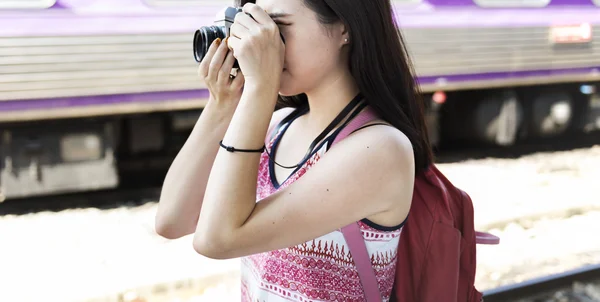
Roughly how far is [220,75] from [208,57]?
0.05 m

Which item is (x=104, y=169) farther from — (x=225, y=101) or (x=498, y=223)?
(x=225, y=101)

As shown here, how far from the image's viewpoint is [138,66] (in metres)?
4.12

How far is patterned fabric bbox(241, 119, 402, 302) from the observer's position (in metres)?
1.29

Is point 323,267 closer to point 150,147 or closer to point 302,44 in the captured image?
point 302,44

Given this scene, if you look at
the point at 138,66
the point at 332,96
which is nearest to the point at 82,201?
the point at 138,66

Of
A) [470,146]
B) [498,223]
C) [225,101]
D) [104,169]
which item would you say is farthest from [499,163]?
[225,101]

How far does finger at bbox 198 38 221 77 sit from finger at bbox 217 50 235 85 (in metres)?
0.03

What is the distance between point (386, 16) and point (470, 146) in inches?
225

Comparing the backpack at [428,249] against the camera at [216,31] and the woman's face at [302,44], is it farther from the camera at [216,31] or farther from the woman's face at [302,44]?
the camera at [216,31]

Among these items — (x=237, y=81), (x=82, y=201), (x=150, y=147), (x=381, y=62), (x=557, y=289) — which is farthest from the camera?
(x=150, y=147)

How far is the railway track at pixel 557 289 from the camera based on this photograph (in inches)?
113

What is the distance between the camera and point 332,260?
129 centimetres

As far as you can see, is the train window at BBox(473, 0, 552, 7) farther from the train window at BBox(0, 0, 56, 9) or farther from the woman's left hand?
the woman's left hand

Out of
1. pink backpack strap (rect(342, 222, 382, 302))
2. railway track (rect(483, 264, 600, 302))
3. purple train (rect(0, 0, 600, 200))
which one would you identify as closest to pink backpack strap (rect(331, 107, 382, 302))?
pink backpack strap (rect(342, 222, 382, 302))
